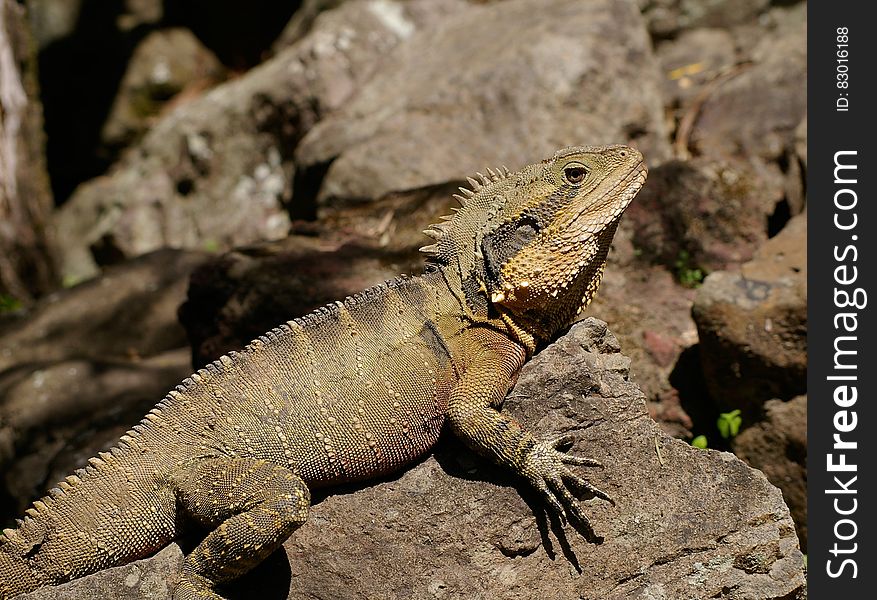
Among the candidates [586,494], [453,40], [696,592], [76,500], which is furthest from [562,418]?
[453,40]

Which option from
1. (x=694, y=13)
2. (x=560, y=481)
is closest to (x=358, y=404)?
(x=560, y=481)

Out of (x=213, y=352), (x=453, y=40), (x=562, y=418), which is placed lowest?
(x=213, y=352)

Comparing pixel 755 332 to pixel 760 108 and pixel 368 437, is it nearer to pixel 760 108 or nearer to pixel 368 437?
pixel 368 437

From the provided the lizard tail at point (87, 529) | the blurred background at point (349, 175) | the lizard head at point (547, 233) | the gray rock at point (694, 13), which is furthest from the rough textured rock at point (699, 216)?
the gray rock at point (694, 13)

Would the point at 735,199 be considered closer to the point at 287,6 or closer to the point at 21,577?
the point at 21,577

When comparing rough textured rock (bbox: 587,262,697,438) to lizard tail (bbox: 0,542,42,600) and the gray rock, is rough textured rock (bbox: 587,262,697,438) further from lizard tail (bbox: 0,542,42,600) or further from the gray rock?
the gray rock
